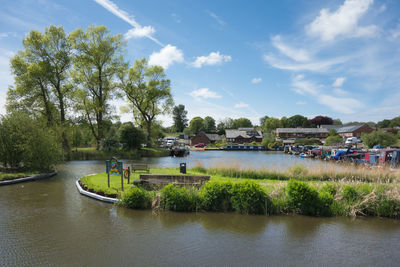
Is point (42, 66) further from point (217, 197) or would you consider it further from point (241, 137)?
point (241, 137)

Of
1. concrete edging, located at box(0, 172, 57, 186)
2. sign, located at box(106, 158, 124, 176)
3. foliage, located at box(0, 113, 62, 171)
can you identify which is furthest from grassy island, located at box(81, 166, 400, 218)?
foliage, located at box(0, 113, 62, 171)

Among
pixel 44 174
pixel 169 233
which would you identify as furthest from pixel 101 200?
pixel 44 174

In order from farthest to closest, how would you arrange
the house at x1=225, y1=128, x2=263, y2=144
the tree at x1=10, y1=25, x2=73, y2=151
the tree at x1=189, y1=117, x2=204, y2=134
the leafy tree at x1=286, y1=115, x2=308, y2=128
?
the leafy tree at x1=286, y1=115, x2=308, y2=128 → the tree at x1=189, y1=117, x2=204, y2=134 → the house at x1=225, y1=128, x2=263, y2=144 → the tree at x1=10, y1=25, x2=73, y2=151

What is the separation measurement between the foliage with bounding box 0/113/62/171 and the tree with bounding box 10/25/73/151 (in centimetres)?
1268

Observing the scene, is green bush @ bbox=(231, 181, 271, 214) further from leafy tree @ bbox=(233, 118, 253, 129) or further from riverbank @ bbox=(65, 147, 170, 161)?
leafy tree @ bbox=(233, 118, 253, 129)

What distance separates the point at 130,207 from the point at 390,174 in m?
14.0

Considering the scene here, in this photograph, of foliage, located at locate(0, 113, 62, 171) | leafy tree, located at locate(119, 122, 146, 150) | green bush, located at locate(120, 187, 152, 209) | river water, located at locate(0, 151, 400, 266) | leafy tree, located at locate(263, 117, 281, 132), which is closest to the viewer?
river water, located at locate(0, 151, 400, 266)

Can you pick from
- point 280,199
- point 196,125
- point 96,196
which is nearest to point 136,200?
point 96,196

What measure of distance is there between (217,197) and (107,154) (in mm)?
31442

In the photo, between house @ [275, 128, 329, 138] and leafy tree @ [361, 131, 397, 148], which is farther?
house @ [275, 128, 329, 138]

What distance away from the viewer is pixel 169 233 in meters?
7.84

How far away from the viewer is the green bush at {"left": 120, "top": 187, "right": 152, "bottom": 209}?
33.6ft

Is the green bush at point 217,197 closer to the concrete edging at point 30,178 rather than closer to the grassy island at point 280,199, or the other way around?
the grassy island at point 280,199

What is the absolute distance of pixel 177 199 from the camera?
999 centimetres
